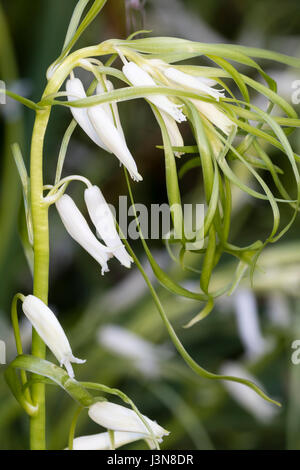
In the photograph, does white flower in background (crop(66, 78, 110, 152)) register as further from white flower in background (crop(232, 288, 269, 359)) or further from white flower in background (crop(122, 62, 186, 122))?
white flower in background (crop(232, 288, 269, 359))

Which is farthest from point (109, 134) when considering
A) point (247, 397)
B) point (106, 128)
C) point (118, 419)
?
point (247, 397)

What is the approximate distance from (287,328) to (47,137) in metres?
0.41

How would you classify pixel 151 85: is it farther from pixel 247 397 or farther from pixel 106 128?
pixel 247 397

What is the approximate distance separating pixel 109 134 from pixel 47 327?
9 centimetres

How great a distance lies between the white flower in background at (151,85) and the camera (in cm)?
25

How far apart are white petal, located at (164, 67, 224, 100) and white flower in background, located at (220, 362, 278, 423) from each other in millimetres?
467

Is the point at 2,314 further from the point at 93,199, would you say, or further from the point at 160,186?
the point at 93,199

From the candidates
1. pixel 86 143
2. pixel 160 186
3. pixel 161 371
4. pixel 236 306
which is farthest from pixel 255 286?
pixel 86 143

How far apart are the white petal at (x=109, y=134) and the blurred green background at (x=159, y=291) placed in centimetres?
41

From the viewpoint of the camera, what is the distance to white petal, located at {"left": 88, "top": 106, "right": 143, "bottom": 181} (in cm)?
26

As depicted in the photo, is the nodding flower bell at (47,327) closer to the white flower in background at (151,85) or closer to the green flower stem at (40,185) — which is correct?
the green flower stem at (40,185)

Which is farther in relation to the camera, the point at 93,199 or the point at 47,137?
the point at 47,137

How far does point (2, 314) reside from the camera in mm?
795

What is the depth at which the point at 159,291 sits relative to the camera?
78 centimetres
